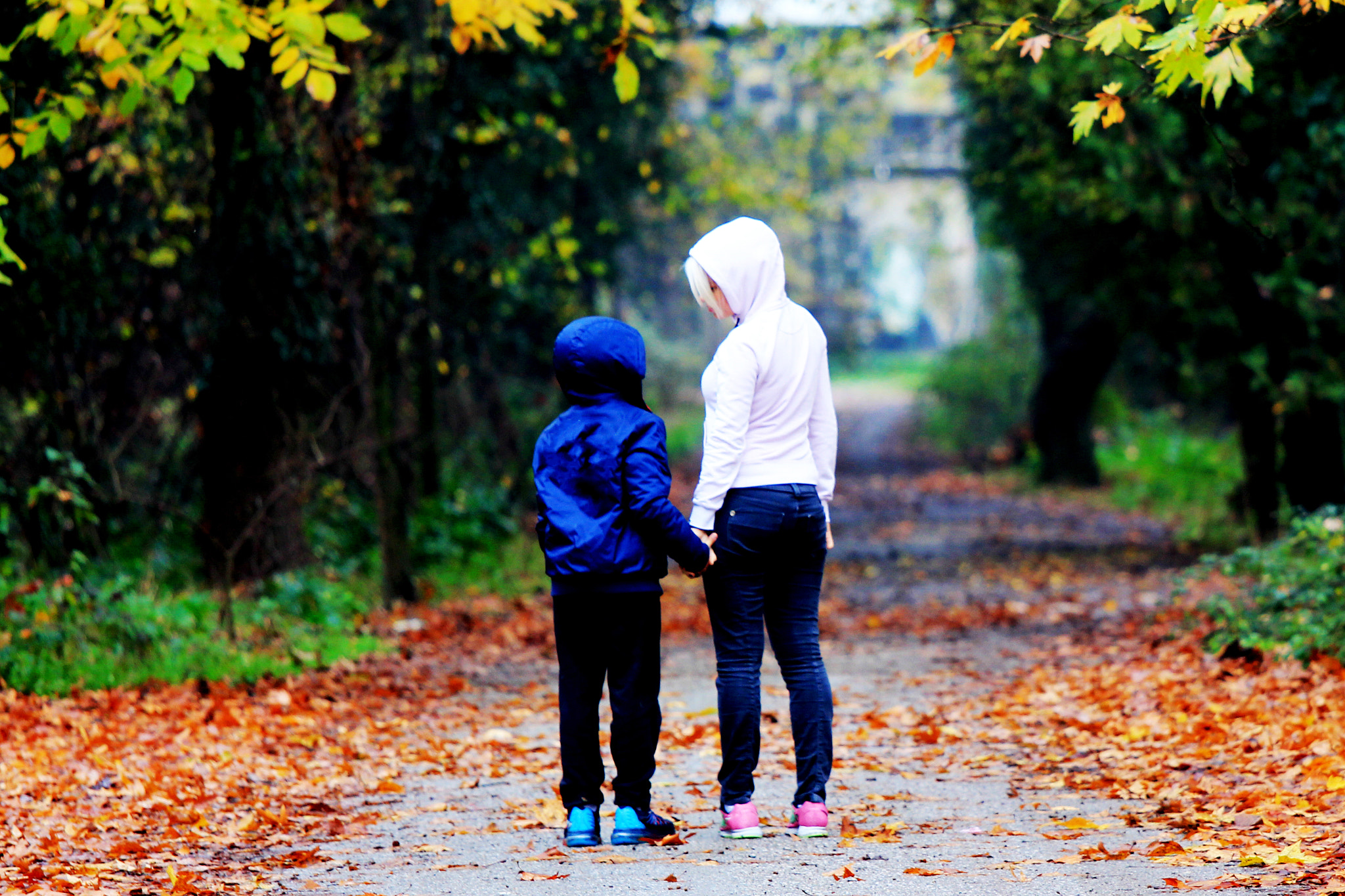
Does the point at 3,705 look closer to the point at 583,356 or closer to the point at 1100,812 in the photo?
the point at 583,356

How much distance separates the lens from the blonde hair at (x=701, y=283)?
15.9 ft

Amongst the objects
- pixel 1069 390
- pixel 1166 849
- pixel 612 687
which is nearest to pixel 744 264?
pixel 612 687

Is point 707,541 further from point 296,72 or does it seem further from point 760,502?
point 296,72

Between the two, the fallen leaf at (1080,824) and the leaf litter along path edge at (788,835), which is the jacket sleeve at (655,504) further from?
the fallen leaf at (1080,824)

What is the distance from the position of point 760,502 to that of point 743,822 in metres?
1.10

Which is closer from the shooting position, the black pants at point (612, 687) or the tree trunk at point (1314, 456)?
the black pants at point (612, 687)

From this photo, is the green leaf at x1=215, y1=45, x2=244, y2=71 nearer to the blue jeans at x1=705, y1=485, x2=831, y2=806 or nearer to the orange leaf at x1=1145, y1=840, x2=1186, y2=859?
the blue jeans at x1=705, y1=485, x2=831, y2=806

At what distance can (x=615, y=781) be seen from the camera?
4863 millimetres

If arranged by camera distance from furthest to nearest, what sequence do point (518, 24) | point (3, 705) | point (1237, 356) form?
1. point (1237, 356)
2. point (3, 705)
3. point (518, 24)

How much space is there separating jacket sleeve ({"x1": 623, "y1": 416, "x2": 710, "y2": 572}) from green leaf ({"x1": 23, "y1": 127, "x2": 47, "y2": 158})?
3.64 meters

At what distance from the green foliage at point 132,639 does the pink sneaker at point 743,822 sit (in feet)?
13.7

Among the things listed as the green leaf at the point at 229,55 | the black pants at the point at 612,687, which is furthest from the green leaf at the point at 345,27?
the black pants at the point at 612,687

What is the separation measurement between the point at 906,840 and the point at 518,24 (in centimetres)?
411

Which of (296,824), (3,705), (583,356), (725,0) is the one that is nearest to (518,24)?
(583,356)
